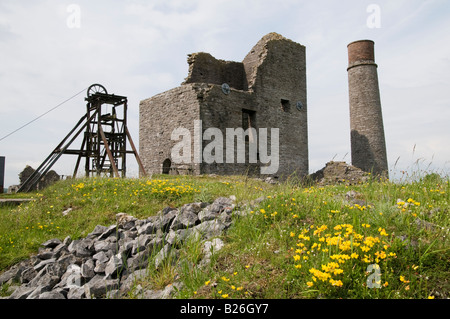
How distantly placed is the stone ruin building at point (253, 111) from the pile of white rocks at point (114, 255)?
31.0ft

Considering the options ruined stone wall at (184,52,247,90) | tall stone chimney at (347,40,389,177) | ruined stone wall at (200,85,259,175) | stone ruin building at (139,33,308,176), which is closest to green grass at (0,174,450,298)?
ruined stone wall at (200,85,259,175)

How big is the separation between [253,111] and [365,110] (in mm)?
8871

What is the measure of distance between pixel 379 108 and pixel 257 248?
69.8 ft

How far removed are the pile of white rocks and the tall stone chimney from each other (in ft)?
61.0

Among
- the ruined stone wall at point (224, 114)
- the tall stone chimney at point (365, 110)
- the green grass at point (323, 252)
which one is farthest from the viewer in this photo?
the tall stone chimney at point (365, 110)

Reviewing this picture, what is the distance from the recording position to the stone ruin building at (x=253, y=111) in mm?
15906

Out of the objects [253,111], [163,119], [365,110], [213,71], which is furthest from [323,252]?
[365,110]

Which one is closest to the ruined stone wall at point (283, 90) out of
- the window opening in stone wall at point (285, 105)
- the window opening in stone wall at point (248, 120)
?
the window opening in stone wall at point (285, 105)

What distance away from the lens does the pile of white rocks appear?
424 cm

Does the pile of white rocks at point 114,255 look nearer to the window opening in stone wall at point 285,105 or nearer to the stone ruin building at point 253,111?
the stone ruin building at point 253,111

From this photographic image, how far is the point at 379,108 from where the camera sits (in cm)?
2242

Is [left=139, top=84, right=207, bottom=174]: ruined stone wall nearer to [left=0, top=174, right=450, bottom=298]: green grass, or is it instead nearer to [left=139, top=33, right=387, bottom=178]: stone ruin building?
[left=139, top=33, right=387, bottom=178]: stone ruin building

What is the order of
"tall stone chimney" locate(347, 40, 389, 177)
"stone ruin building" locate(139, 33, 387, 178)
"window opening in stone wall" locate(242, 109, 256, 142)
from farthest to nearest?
"tall stone chimney" locate(347, 40, 389, 177) < "window opening in stone wall" locate(242, 109, 256, 142) < "stone ruin building" locate(139, 33, 387, 178)

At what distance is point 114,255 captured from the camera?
4.84 meters
